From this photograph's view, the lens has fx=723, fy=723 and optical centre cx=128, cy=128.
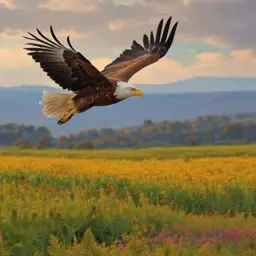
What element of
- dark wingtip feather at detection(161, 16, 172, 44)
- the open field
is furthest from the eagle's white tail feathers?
dark wingtip feather at detection(161, 16, 172, 44)

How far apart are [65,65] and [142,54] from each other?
5.92 meters

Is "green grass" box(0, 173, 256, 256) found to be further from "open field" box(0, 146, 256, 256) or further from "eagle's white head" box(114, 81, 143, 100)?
"eagle's white head" box(114, 81, 143, 100)

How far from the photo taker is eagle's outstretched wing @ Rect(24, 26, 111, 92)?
32.9ft

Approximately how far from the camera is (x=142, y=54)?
53.4ft

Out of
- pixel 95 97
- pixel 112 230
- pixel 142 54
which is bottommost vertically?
pixel 112 230

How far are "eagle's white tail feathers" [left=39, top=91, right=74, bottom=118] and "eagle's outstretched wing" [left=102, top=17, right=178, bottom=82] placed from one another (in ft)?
9.54

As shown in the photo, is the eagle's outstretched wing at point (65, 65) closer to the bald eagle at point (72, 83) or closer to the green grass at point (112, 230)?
the bald eagle at point (72, 83)

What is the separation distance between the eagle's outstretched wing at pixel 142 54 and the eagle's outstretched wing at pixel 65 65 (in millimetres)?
2752

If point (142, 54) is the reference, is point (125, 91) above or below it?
below

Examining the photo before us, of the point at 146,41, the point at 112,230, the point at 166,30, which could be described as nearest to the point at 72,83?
the point at 112,230

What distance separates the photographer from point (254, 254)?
30.2 feet

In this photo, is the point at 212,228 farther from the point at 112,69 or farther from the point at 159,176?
the point at 159,176

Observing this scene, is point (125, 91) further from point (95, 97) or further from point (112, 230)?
point (112, 230)

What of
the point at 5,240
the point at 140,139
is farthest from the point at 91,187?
the point at 140,139
